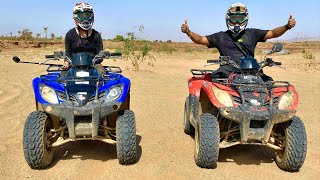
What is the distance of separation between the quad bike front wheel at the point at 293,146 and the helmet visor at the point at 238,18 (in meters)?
1.59

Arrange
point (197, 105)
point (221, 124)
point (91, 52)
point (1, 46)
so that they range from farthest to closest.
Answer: point (1, 46)
point (91, 52)
point (197, 105)
point (221, 124)

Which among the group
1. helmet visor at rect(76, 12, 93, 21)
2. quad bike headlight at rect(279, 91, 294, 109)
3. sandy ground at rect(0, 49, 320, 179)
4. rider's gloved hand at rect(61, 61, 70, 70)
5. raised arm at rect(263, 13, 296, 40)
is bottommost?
sandy ground at rect(0, 49, 320, 179)

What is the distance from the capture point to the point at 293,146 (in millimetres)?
4512

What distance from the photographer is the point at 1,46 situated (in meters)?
40.9

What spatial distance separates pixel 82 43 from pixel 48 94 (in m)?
1.37

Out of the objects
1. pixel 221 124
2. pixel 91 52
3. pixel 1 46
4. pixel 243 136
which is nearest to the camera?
pixel 243 136

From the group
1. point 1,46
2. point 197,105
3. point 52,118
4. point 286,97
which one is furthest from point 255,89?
point 1,46

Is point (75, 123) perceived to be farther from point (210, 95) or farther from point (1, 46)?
point (1, 46)

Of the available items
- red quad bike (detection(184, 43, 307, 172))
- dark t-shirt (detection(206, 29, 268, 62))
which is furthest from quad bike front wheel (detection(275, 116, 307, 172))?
dark t-shirt (detection(206, 29, 268, 62))

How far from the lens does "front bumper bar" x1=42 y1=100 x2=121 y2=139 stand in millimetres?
4469

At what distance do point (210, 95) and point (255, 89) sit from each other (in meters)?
0.53

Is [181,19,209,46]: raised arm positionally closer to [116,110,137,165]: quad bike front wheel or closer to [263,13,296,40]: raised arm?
[263,13,296,40]: raised arm

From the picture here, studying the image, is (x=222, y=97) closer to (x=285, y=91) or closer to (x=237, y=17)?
(x=285, y=91)

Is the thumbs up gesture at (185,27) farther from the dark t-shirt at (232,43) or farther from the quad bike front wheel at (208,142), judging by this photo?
the quad bike front wheel at (208,142)
